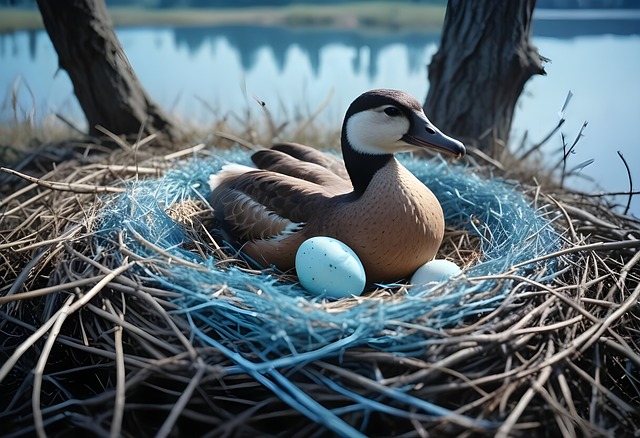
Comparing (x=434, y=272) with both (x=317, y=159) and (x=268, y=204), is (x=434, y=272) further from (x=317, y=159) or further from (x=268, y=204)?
(x=317, y=159)

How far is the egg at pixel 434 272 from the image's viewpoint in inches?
42.8

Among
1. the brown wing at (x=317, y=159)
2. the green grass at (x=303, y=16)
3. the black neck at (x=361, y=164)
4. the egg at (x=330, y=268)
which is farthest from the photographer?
the green grass at (x=303, y=16)

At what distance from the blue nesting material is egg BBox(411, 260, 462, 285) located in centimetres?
4

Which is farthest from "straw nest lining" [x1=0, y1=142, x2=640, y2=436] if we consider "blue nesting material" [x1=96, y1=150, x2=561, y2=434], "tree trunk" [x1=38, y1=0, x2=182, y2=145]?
"tree trunk" [x1=38, y1=0, x2=182, y2=145]

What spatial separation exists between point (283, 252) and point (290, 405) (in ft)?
1.46

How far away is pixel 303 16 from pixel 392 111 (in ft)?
5.34

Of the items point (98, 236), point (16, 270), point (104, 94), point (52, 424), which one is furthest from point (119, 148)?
point (52, 424)

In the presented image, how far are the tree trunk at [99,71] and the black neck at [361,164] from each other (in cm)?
92

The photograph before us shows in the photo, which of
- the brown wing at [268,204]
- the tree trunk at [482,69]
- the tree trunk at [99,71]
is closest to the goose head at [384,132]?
the brown wing at [268,204]

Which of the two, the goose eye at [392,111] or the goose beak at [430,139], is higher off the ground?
the goose eye at [392,111]

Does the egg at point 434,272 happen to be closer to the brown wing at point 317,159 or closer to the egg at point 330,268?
the egg at point 330,268

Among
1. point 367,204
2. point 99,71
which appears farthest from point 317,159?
point 99,71

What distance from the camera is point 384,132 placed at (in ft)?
3.71

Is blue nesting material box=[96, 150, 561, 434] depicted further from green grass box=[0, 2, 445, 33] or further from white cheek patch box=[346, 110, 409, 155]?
green grass box=[0, 2, 445, 33]
